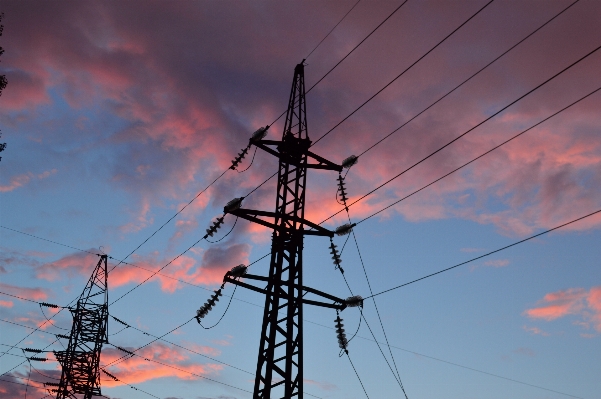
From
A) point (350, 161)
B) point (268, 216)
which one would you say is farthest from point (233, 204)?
point (350, 161)

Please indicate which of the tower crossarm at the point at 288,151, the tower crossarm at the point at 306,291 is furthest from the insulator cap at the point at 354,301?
the tower crossarm at the point at 288,151

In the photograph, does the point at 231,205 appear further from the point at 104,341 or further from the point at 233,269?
the point at 104,341

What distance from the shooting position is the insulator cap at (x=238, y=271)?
22656 millimetres

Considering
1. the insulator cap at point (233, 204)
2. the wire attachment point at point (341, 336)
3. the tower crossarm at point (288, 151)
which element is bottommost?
the wire attachment point at point (341, 336)

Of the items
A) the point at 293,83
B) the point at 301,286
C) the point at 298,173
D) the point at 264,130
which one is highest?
the point at 293,83

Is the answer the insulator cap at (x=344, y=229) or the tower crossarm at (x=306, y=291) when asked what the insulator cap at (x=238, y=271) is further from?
the insulator cap at (x=344, y=229)

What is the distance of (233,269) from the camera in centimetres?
2284

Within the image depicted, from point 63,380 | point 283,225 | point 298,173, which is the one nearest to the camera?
point 283,225

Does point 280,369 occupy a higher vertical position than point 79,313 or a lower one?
lower

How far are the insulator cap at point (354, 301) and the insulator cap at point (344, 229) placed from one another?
98.1 inches

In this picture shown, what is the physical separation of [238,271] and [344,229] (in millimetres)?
4422

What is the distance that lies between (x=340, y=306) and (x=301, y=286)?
2.52 metres

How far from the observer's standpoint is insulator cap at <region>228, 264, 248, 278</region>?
2266 cm

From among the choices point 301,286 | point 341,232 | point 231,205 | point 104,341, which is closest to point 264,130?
point 231,205
